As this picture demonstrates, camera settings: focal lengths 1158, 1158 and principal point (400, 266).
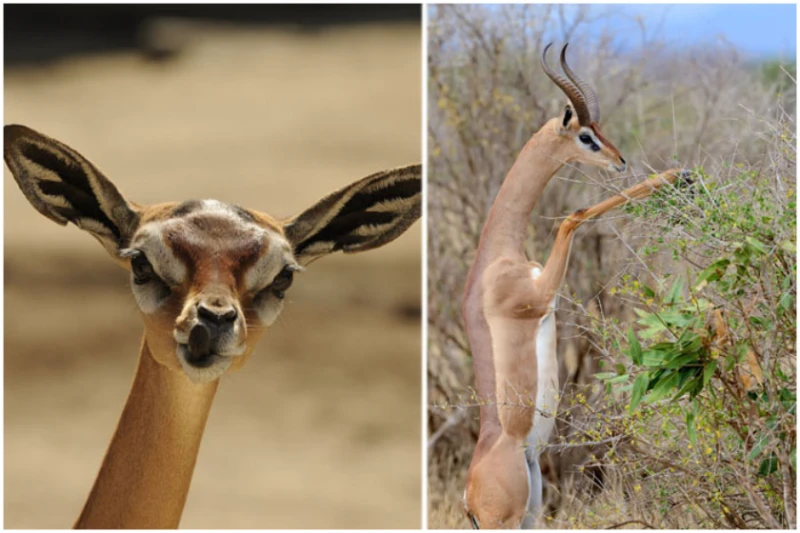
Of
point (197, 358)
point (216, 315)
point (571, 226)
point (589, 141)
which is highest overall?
point (589, 141)

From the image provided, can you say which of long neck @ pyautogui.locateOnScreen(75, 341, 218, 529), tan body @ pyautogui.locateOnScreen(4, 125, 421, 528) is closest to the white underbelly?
tan body @ pyautogui.locateOnScreen(4, 125, 421, 528)

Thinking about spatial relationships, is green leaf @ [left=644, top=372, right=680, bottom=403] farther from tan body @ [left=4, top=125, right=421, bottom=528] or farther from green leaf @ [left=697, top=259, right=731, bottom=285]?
tan body @ [left=4, top=125, right=421, bottom=528]

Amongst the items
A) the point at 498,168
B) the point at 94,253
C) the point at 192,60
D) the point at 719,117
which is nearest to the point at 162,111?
the point at 192,60

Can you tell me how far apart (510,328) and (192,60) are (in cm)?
208

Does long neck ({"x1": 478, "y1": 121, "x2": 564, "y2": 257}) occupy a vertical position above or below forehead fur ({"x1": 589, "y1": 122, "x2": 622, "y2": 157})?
below

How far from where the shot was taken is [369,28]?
588cm

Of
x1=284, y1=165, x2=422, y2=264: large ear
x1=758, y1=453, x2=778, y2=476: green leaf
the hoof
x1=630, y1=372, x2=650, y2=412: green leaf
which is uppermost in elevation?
the hoof

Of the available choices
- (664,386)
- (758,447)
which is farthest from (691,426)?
(758,447)

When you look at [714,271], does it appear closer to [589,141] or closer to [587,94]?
[589,141]

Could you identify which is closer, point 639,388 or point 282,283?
point 639,388

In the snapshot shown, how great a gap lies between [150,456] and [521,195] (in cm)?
221

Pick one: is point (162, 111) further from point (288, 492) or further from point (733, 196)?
point (733, 196)

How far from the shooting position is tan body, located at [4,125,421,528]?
5.24m

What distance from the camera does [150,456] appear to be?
17.3ft
